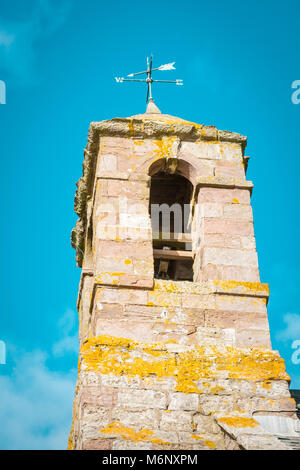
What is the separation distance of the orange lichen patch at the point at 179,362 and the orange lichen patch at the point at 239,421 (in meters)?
0.40

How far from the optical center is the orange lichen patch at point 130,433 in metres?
6.42

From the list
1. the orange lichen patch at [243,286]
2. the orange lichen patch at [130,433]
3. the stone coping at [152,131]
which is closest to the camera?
the orange lichen patch at [130,433]

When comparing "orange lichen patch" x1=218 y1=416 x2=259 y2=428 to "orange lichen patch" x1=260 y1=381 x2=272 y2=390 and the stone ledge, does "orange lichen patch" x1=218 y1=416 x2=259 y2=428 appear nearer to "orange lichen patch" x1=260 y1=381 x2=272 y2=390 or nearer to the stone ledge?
"orange lichen patch" x1=260 y1=381 x2=272 y2=390

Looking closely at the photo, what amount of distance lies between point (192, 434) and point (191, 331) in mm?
1209

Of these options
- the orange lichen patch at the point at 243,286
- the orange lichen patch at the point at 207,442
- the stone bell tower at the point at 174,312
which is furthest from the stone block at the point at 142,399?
the orange lichen patch at the point at 243,286

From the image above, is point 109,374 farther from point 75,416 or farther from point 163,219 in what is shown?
point 163,219

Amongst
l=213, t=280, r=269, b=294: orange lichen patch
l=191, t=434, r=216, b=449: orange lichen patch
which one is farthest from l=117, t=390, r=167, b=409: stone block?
l=213, t=280, r=269, b=294: orange lichen patch

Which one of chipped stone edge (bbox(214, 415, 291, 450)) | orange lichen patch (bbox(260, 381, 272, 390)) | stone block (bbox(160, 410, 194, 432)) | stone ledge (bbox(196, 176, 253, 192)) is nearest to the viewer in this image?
chipped stone edge (bbox(214, 415, 291, 450))

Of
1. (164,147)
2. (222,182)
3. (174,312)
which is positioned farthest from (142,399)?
(164,147)

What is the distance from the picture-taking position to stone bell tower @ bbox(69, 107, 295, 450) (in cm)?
668

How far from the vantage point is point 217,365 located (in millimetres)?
7199

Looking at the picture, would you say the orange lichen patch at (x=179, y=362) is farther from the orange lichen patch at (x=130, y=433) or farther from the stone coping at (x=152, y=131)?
the stone coping at (x=152, y=131)

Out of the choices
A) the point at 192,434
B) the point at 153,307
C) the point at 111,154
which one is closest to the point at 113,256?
the point at 153,307

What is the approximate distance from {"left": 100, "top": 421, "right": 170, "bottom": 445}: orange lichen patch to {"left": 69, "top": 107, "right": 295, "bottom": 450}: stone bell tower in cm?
1
